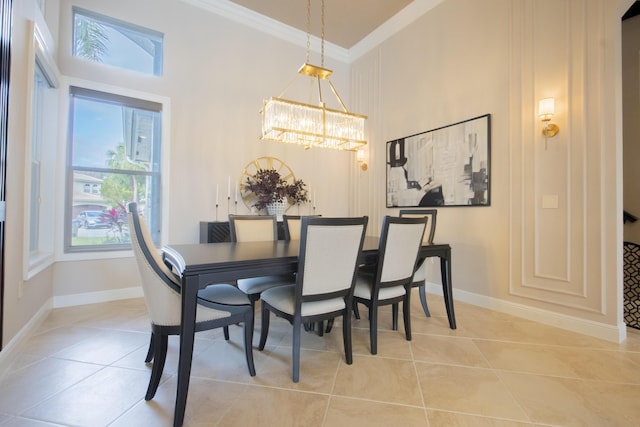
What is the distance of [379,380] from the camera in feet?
5.71

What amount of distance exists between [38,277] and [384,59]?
4897mm

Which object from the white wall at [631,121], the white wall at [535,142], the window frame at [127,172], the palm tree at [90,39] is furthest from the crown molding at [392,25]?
the palm tree at [90,39]

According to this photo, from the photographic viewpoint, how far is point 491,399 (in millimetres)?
1561

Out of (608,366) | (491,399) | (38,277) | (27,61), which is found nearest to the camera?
(491,399)

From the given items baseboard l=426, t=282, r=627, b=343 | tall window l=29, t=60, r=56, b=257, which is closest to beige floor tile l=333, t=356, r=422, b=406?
baseboard l=426, t=282, r=627, b=343

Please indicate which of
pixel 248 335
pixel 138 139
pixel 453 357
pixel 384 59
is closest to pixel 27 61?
pixel 138 139

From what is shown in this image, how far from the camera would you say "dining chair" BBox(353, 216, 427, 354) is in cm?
207

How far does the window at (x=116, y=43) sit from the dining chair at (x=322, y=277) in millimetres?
3309

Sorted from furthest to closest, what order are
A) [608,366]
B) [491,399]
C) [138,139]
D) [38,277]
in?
[138,139] < [38,277] < [608,366] < [491,399]

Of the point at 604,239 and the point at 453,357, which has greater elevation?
the point at 604,239

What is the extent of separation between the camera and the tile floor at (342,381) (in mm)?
1420

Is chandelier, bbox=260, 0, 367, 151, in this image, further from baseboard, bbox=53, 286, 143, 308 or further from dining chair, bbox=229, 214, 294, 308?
baseboard, bbox=53, 286, 143, 308

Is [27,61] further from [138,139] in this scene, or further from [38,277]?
[38,277]

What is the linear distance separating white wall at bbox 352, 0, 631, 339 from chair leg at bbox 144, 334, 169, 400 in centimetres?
308
